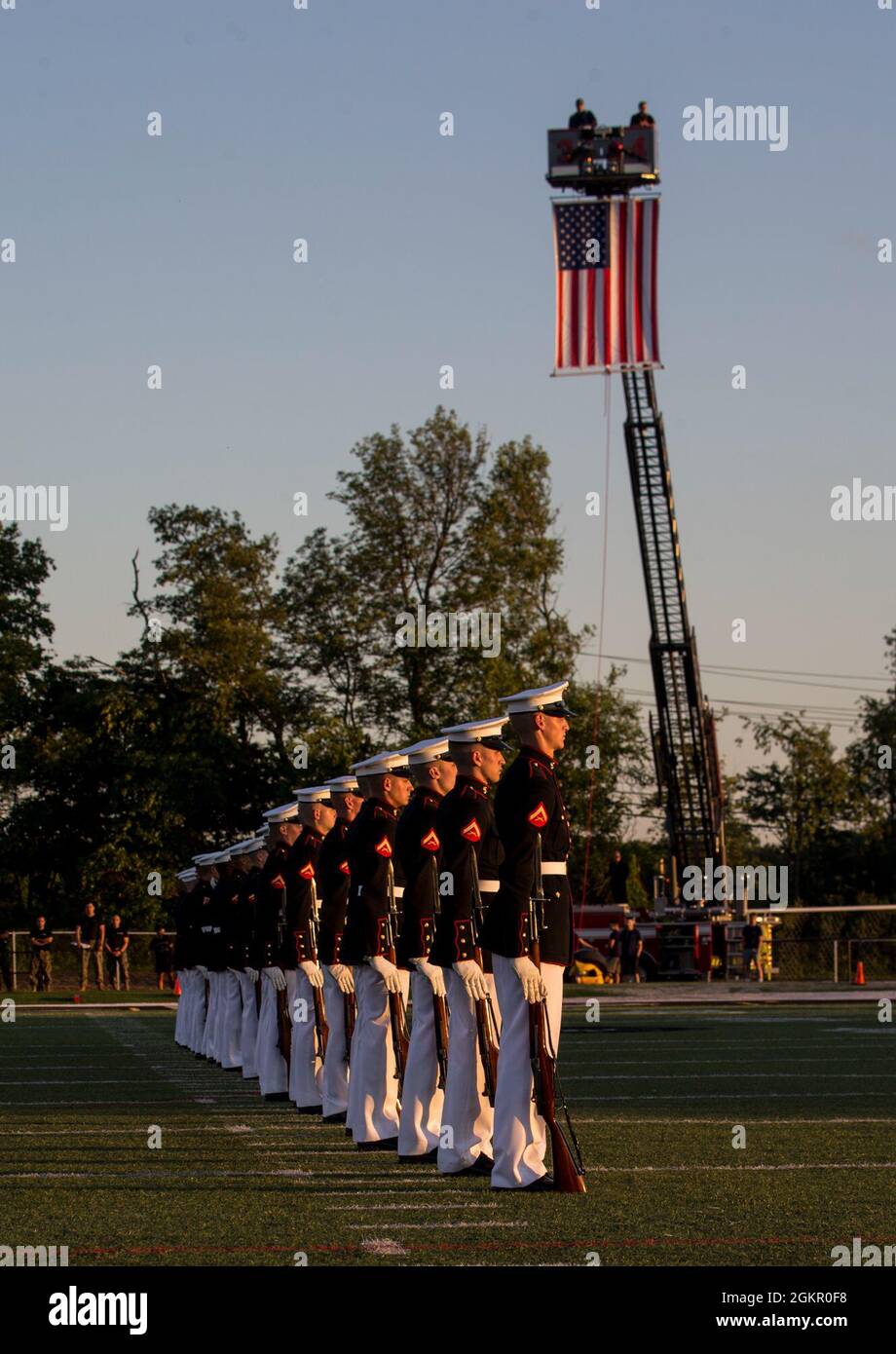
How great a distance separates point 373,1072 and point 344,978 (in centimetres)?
138

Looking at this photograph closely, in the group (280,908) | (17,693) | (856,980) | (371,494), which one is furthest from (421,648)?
(280,908)

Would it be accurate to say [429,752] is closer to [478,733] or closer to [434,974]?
[478,733]

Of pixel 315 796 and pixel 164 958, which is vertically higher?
pixel 315 796

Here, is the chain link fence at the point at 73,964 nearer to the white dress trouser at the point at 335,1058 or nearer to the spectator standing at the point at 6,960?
the spectator standing at the point at 6,960

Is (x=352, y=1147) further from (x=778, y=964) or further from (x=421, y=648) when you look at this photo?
(x=421, y=648)

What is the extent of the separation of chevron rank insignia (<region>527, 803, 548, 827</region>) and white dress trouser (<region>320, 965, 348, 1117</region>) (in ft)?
11.9

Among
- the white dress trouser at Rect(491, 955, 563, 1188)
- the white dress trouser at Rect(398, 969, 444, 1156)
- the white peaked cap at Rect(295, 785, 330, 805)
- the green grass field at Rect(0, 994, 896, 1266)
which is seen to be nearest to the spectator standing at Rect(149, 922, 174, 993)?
the green grass field at Rect(0, 994, 896, 1266)

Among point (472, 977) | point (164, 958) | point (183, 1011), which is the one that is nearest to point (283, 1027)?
point (472, 977)

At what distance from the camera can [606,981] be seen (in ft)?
123

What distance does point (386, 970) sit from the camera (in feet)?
37.0

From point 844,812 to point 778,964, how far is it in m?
24.7

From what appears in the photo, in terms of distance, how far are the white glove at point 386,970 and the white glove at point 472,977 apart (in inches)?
54.3

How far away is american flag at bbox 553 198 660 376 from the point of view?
3203cm

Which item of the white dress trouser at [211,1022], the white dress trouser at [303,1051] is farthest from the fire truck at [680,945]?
the white dress trouser at [303,1051]
